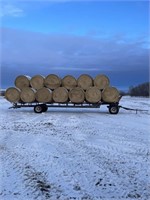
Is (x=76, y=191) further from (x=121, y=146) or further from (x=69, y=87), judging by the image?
(x=69, y=87)

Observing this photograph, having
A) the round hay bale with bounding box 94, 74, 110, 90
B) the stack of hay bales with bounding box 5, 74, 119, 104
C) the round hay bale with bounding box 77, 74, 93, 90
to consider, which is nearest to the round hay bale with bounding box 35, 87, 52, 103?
the stack of hay bales with bounding box 5, 74, 119, 104

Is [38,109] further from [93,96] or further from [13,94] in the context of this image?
[93,96]

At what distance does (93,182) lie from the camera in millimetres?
5148

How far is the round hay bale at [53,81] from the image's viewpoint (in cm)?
1775

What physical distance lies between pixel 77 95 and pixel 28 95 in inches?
95.1

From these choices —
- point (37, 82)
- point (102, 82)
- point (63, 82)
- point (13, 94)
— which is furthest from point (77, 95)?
point (13, 94)

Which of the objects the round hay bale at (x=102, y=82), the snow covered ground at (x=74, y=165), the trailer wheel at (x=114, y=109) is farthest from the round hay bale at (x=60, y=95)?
the snow covered ground at (x=74, y=165)

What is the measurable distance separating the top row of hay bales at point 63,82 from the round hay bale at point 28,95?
1.82 ft

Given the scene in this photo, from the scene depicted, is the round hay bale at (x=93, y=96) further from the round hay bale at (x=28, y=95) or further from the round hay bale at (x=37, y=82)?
the round hay bale at (x=28, y=95)

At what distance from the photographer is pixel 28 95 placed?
17.4 metres

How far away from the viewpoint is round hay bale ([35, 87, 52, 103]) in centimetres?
1734

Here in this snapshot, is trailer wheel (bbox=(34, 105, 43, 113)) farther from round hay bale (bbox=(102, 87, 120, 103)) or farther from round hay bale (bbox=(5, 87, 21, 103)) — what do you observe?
round hay bale (bbox=(102, 87, 120, 103))

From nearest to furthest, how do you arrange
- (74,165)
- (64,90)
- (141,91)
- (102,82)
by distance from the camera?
1. (74,165)
2. (64,90)
3. (102,82)
4. (141,91)

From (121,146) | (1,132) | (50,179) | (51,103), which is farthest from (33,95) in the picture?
(50,179)
